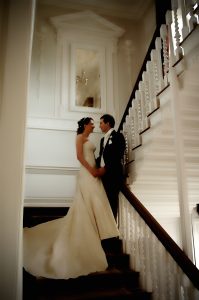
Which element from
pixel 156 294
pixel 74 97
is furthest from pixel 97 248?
pixel 74 97

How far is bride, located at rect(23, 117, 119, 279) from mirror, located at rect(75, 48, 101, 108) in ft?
8.92

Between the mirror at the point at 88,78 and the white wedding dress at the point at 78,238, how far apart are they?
2.96 metres

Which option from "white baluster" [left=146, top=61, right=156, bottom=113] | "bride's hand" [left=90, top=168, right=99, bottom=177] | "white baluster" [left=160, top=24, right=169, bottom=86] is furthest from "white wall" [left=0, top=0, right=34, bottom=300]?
"bride's hand" [left=90, top=168, right=99, bottom=177]

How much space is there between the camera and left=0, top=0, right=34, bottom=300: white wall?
69 cm

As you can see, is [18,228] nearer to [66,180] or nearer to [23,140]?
[23,140]

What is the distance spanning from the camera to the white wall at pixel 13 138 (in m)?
0.69

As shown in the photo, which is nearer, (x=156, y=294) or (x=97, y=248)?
(x=156, y=294)

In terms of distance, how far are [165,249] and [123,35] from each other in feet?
19.1

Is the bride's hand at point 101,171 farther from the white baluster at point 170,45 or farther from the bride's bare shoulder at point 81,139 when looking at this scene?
the white baluster at point 170,45

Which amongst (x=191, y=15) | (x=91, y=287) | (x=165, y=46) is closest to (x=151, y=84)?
(x=165, y=46)

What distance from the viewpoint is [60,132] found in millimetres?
6094

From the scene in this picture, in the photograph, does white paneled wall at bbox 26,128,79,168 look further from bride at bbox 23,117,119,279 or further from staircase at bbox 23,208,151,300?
staircase at bbox 23,208,151,300

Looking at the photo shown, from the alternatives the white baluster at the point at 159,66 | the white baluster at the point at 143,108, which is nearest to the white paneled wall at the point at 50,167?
the white baluster at the point at 143,108

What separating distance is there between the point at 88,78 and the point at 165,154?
3710 mm
